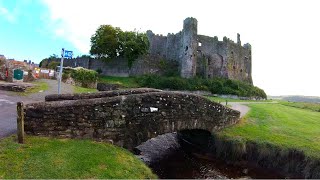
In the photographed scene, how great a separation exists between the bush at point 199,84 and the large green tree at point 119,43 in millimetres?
5623

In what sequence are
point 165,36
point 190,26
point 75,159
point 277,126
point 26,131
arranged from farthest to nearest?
point 165,36, point 190,26, point 277,126, point 26,131, point 75,159

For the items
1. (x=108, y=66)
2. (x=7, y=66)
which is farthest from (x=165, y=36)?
(x=7, y=66)

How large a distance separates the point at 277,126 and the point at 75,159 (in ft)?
48.5

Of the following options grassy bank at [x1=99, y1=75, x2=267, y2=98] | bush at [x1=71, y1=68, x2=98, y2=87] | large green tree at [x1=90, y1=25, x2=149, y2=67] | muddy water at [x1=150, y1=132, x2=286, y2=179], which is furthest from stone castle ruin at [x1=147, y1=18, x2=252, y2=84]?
muddy water at [x1=150, y1=132, x2=286, y2=179]

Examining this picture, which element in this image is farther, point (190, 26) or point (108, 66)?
point (108, 66)

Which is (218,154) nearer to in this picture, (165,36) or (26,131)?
(26,131)

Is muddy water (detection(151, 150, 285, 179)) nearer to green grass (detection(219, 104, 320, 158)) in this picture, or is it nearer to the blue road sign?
green grass (detection(219, 104, 320, 158))

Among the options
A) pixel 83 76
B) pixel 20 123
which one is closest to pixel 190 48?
pixel 83 76

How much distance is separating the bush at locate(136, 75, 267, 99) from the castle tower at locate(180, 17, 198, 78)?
8.19 feet

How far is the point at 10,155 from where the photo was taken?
9.23 m

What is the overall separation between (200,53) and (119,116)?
170ft

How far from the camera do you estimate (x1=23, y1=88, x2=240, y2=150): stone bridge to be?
11336 millimetres

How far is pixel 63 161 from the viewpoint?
31.1 ft

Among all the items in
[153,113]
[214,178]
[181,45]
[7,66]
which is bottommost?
[214,178]
